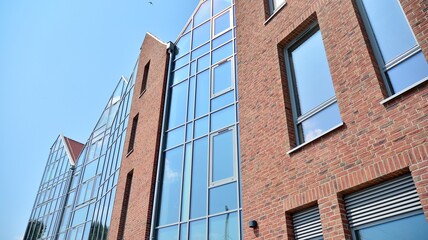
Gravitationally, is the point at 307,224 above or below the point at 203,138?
below

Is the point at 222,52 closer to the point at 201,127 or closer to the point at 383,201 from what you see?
the point at 201,127

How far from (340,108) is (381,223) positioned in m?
1.87

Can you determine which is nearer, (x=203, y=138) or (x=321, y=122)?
(x=321, y=122)

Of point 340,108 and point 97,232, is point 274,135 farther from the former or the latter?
point 97,232

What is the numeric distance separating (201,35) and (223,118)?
178 inches

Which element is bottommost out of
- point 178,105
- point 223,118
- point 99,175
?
point 223,118

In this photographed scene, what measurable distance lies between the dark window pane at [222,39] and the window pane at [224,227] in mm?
5951

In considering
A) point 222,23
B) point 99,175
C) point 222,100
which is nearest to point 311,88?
point 222,100

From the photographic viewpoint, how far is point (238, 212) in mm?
7457

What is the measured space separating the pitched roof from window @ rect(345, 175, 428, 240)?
23.1 metres

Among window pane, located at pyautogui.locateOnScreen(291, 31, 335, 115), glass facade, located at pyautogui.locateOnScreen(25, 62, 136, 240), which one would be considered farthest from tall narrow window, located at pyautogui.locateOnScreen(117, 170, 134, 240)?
window pane, located at pyautogui.locateOnScreen(291, 31, 335, 115)

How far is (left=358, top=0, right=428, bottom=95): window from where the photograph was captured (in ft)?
15.2

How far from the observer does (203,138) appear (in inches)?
387

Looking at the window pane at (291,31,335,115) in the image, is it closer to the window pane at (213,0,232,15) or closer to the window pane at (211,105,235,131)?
the window pane at (211,105,235,131)
